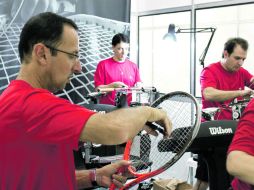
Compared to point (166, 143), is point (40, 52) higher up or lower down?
higher up

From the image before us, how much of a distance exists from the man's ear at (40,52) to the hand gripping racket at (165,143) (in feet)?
1.67

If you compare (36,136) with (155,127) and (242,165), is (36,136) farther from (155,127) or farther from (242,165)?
(242,165)

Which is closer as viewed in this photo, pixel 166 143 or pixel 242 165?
pixel 242 165

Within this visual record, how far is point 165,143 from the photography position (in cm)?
152

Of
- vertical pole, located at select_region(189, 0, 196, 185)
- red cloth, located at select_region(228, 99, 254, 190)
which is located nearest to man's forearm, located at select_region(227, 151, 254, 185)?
red cloth, located at select_region(228, 99, 254, 190)

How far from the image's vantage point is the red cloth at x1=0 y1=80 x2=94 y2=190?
0.89m

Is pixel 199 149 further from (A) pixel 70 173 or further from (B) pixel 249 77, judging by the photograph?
(B) pixel 249 77

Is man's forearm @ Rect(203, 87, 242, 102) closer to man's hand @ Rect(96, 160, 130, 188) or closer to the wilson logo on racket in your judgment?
the wilson logo on racket

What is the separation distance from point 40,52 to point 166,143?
2.31 feet

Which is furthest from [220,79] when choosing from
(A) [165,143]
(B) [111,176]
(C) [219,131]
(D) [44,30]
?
(D) [44,30]

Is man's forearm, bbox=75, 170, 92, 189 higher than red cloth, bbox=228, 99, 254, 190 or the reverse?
the reverse

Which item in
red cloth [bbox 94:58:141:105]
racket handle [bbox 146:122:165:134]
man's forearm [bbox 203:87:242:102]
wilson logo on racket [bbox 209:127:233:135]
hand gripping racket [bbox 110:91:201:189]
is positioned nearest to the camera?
racket handle [bbox 146:122:165:134]

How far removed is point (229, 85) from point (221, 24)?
1.64 metres

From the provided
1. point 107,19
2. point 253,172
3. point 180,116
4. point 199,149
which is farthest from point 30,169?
point 107,19
